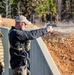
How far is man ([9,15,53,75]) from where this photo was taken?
6.03m

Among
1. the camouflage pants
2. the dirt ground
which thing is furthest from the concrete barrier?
the dirt ground

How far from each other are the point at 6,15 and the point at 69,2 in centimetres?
838

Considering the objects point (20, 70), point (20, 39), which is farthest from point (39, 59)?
point (20, 39)

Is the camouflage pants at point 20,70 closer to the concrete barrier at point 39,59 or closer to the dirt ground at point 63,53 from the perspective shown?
the concrete barrier at point 39,59

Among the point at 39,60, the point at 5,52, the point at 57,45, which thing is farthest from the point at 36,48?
the point at 57,45

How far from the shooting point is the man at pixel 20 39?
6.03 meters

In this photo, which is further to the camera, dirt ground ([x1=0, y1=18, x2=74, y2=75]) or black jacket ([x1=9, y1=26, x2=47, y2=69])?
dirt ground ([x1=0, y1=18, x2=74, y2=75])

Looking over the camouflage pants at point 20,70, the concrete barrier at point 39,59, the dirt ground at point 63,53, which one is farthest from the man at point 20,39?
the dirt ground at point 63,53

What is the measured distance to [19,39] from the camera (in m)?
6.14

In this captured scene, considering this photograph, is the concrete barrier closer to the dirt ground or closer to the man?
the man

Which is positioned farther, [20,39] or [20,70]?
[20,70]

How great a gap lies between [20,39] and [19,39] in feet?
0.06

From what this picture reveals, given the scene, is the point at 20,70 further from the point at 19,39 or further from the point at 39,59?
the point at 39,59

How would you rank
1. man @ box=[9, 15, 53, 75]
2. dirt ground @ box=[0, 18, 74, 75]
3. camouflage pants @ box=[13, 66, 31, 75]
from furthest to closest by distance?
dirt ground @ box=[0, 18, 74, 75] < camouflage pants @ box=[13, 66, 31, 75] < man @ box=[9, 15, 53, 75]
